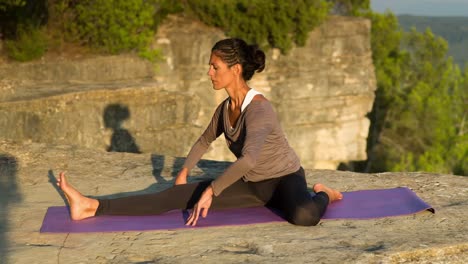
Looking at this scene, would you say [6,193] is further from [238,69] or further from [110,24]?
[110,24]

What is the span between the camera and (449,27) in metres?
62.1

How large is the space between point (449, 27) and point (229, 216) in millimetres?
60371

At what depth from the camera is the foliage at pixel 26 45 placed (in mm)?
12945

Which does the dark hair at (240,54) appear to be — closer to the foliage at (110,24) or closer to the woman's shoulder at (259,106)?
the woman's shoulder at (259,106)

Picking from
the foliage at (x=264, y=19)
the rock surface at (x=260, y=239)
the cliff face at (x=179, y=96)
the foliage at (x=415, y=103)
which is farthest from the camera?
the foliage at (x=415, y=103)

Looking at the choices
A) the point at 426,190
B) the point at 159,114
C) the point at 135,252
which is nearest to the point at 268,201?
the point at 135,252

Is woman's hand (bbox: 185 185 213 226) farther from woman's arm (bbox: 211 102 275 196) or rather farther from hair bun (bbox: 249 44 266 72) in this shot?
hair bun (bbox: 249 44 266 72)

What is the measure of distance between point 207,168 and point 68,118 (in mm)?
5243

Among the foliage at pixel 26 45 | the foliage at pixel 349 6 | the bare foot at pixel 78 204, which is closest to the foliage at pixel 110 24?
the foliage at pixel 26 45

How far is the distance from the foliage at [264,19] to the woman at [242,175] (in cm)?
1203

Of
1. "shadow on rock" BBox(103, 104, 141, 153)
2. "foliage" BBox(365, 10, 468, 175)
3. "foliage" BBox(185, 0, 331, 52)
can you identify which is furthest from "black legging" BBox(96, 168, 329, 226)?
"foliage" BBox(365, 10, 468, 175)

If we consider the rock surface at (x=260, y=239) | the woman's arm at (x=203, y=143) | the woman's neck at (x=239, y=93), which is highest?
the woman's neck at (x=239, y=93)

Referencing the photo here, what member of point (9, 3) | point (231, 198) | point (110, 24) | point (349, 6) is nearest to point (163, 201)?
point (231, 198)

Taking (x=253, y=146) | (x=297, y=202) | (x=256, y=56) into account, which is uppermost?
(x=256, y=56)
